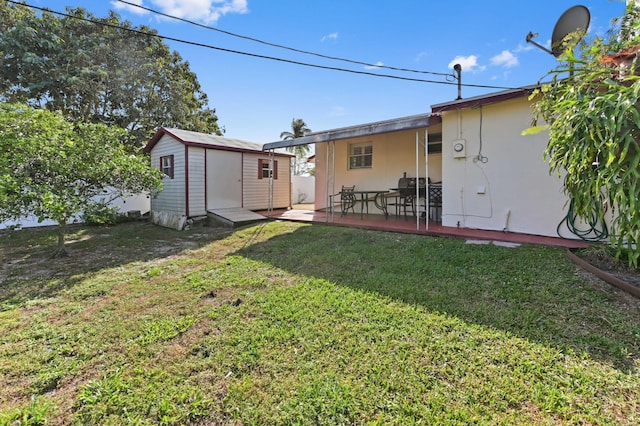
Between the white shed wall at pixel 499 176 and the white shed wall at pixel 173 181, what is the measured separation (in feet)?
26.0

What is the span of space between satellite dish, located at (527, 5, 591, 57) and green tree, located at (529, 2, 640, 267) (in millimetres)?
1596

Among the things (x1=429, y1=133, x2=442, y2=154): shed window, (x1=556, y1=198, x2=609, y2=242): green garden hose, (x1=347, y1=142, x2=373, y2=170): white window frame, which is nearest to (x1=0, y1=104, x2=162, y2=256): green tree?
(x1=347, y1=142, x2=373, y2=170): white window frame

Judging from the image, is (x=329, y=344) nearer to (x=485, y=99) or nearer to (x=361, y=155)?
(x=485, y=99)

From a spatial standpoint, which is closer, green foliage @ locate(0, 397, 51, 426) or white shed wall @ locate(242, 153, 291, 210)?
green foliage @ locate(0, 397, 51, 426)

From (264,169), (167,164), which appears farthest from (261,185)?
(167,164)

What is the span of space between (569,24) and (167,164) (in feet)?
36.8

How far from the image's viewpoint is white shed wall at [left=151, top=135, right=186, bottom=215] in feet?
31.2

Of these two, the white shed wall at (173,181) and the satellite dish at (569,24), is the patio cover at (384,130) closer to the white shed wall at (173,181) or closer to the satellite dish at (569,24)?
the satellite dish at (569,24)

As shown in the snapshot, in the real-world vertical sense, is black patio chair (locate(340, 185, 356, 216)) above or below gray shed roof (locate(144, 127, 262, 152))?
below

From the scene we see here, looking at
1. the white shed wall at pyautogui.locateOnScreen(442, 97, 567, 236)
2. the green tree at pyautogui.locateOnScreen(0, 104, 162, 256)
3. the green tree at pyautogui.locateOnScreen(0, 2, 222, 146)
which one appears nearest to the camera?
the green tree at pyautogui.locateOnScreen(0, 104, 162, 256)

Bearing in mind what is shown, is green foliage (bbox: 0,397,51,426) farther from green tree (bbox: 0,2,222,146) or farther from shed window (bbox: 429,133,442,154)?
green tree (bbox: 0,2,222,146)

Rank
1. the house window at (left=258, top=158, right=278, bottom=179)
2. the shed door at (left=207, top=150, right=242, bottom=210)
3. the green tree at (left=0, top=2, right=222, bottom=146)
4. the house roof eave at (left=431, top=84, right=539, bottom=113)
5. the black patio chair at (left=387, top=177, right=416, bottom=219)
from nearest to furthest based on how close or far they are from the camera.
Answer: the house roof eave at (left=431, top=84, right=539, bottom=113) → the black patio chair at (left=387, top=177, right=416, bottom=219) → the shed door at (left=207, top=150, right=242, bottom=210) → the house window at (left=258, top=158, right=278, bottom=179) → the green tree at (left=0, top=2, right=222, bottom=146)

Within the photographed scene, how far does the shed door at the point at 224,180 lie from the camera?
32.9 feet

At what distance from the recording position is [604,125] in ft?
9.39
